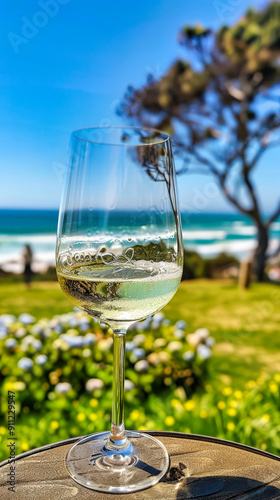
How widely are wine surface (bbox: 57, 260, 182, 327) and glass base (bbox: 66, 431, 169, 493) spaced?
0.92 ft

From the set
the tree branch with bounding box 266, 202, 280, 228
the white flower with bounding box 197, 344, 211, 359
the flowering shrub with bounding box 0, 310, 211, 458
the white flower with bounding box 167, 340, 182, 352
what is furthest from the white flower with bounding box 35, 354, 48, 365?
the tree branch with bounding box 266, 202, 280, 228

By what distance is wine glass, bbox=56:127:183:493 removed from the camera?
80 centimetres

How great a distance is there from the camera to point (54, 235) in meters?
13.2

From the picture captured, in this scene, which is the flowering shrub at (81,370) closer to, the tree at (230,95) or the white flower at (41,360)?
the white flower at (41,360)

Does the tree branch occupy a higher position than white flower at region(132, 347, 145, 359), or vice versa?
the tree branch

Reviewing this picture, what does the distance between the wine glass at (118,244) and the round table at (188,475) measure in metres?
0.02

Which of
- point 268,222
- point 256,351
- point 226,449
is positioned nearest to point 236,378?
point 256,351

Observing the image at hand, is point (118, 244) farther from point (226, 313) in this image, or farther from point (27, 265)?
point (27, 265)

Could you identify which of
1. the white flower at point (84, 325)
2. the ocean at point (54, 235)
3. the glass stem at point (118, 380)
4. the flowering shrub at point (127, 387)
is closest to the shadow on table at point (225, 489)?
the glass stem at point (118, 380)

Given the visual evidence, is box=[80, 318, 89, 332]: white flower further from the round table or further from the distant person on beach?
the distant person on beach

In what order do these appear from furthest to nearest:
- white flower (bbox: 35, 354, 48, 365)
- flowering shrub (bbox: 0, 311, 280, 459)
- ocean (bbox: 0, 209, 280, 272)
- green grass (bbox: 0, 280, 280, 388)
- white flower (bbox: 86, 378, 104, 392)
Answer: ocean (bbox: 0, 209, 280, 272)
green grass (bbox: 0, 280, 280, 388)
white flower (bbox: 35, 354, 48, 365)
white flower (bbox: 86, 378, 104, 392)
flowering shrub (bbox: 0, 311, 280, 459)

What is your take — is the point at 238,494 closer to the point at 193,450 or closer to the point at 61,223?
the point at 193,450

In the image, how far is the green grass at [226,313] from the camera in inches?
186

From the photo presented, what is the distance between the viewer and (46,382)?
2594 millimetres
